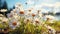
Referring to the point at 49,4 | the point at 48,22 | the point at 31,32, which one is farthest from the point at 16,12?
the point at 49,4

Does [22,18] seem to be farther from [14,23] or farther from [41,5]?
[41,5]

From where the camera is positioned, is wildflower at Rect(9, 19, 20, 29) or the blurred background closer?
wildflower at Rect(9, 19, 20, 29)

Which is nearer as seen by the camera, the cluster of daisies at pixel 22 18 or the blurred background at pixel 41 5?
the cluster of daisies at pixel 22 18

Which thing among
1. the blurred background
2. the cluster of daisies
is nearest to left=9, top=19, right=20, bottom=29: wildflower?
the cluster of daisies

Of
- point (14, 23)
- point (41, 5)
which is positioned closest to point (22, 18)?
point (14, 23)

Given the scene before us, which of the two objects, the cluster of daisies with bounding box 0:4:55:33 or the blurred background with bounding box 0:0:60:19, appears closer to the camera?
the cluster of daisies with bounding box 0:4:55:33

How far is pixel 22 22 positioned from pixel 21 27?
0.05 m

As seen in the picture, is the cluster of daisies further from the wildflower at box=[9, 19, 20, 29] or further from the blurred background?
the blurred background

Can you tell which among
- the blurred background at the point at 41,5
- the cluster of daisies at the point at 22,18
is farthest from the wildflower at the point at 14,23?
the blurred background at the point at 41,5

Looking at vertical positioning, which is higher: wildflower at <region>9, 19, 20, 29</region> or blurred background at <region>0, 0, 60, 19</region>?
blurred background at <region>0, 0, 60, 19</region>

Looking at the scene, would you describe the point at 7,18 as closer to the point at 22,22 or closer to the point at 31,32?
the point at 22,22

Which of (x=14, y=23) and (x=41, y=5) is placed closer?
(x=14, y=23)

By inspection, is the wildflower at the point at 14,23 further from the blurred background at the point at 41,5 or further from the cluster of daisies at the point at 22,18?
the blurred background at the point at 41,5

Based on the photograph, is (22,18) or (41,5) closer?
(22,18)
